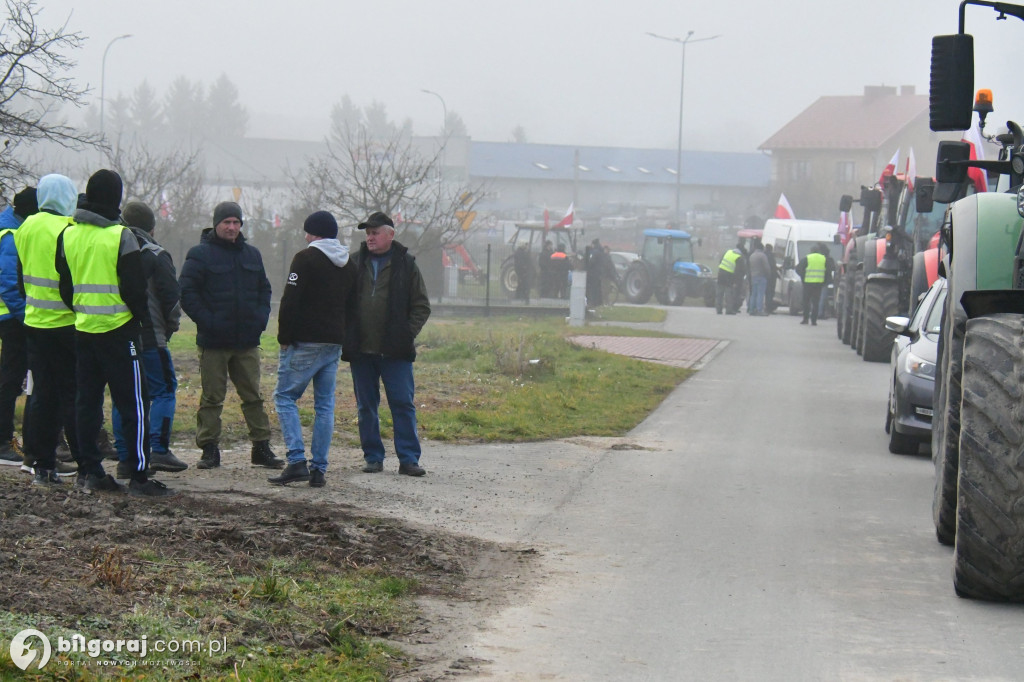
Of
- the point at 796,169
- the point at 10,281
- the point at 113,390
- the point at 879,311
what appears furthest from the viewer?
the point at 796,169

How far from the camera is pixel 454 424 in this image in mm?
11664

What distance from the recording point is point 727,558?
6.90 meters

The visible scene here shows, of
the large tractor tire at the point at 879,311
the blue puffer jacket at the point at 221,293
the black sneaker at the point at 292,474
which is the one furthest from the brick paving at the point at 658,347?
the black sneaker at the point at 292,474

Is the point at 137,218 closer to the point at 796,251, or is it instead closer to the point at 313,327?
the point at 313,327

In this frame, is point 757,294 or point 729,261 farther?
point 757,294

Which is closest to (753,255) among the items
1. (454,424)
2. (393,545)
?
(454,424)

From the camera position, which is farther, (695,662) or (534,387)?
(534,387)

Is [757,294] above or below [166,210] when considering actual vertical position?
below

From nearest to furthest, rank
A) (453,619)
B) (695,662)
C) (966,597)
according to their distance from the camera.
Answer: (695,662), (453,619), (966,597)

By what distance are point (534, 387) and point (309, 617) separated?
950cm

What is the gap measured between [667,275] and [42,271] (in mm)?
32805

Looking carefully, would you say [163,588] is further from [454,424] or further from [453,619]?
[454,424]

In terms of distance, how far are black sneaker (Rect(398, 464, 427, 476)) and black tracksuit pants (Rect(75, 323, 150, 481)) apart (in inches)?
83.9

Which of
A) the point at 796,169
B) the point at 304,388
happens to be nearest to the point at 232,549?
the point at 304,388
